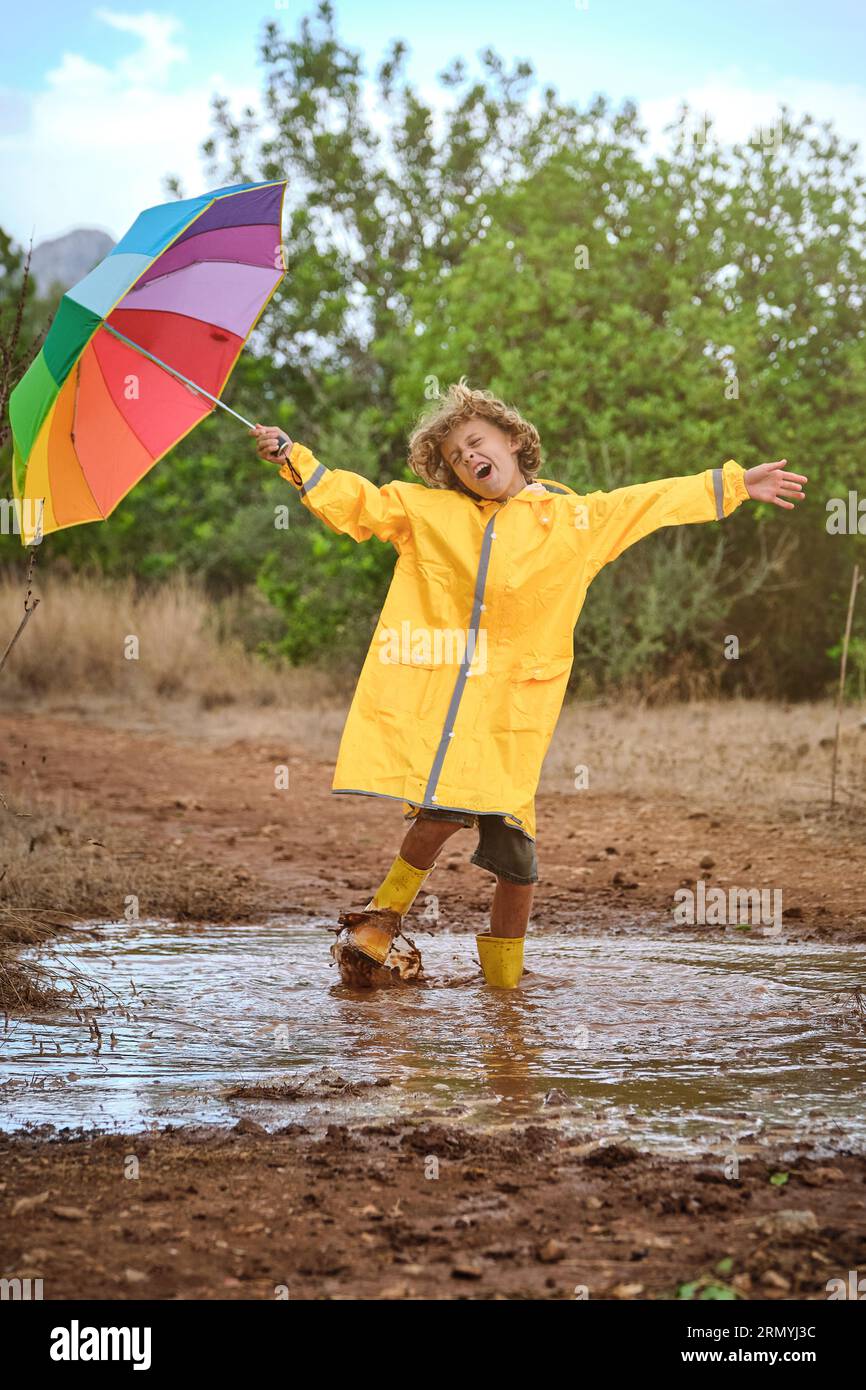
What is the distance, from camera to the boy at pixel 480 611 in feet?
14.8

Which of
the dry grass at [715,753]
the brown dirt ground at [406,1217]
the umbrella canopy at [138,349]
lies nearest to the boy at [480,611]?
the umbrella canopy at [138,349]

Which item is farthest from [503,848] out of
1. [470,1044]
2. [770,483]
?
[770,483]

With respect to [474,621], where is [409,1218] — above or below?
below

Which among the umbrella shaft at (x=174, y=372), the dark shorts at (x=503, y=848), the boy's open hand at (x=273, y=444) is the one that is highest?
the umbrella shaft at (x=174, y=372)

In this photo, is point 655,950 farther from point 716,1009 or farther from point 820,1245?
point 820,1245

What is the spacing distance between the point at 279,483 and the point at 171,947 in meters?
11.9

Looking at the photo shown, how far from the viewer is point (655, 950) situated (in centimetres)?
558

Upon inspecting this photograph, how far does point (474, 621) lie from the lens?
181 inches

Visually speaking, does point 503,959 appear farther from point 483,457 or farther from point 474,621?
point 483,457

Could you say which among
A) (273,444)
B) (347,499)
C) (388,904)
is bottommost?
(388,904)

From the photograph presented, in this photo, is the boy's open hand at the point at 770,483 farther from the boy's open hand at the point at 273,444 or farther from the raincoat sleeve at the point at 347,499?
the boy's open hand at the point at 273,444

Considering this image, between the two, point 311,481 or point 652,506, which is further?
point 652,506

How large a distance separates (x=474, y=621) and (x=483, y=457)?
0.53 meters

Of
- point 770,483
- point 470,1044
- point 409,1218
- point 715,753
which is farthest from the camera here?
point 715,753
